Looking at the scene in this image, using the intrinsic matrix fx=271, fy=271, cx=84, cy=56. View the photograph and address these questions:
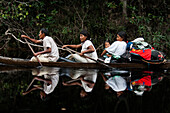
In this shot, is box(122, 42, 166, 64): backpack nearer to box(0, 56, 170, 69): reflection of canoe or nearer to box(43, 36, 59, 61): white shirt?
box(0, 56, 170, 69): reflection of canoe

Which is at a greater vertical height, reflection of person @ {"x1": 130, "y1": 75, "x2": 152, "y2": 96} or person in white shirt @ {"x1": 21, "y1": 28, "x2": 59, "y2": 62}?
person in white shirt @ {"x1": 21, "y1": 28, "x2": 59, "y2": 62}

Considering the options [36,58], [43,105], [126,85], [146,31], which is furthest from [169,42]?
[43,105]

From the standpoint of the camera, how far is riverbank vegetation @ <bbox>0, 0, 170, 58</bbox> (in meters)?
13.0

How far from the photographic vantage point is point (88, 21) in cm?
1377

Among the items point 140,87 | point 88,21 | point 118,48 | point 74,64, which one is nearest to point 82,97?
point 140,87

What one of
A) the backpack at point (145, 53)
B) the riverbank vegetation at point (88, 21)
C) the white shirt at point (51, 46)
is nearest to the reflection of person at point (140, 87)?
the backpack at point (145, 53)

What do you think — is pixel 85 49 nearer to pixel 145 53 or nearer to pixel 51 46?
Answer: pixel 51 46

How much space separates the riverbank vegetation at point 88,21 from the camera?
13039 millimetres

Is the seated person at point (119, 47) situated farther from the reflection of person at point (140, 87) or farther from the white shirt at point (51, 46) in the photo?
the reflection of person at point (140, 87)

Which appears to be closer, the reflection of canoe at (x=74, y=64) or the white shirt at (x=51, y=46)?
the white shirt at (x=51, y=46)

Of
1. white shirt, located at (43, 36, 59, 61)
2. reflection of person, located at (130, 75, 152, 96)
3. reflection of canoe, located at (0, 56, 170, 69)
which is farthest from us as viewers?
reflection of canoe, located at (0, 56, 170, 69)

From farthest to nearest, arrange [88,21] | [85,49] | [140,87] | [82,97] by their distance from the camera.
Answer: [88,21] < [85,49] < [140,87] < [82,97]

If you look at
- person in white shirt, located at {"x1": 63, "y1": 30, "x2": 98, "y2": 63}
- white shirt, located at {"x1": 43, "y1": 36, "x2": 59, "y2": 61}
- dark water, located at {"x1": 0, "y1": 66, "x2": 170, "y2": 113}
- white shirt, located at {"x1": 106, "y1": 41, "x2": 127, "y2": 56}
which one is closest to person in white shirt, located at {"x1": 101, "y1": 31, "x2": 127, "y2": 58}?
white shirt, located at {"x1": 106, "y1": 41, "x2": 127, "y2": 56}

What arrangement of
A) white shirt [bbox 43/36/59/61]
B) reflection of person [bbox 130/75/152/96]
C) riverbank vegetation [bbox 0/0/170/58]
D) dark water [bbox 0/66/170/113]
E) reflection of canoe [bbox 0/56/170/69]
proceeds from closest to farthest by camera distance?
dark water [bbox 0/66/170/113] → reflection of person [bbox 130/75/152/96] → white shirt [bbox 43/36/59/61] → reflection of canoe [bbox 0/56/170/69] → riverbank vegetation [bbox 0/0/170/58]
